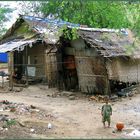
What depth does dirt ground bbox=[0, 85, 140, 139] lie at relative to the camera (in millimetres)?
10547

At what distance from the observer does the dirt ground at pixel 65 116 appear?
10547mm

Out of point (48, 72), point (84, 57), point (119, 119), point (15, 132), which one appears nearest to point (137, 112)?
point (119, 119)

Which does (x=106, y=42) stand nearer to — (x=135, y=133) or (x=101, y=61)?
(x=101, y=61)

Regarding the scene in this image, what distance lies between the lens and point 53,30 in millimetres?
21812

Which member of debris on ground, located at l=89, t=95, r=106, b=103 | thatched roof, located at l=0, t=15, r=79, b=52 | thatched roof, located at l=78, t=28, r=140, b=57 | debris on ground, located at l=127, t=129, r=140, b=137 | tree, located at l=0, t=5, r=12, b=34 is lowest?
debris on ground, located at l=127, t=129, r=140, b=137

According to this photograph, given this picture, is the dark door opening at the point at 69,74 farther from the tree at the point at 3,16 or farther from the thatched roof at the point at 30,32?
the tree at the point at 3,16

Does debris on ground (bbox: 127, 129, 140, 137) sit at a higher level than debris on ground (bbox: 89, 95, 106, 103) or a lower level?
lower

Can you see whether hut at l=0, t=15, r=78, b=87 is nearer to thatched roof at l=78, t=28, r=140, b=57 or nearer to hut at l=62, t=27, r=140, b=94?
hut at l=62, t=27, r=140, b=94

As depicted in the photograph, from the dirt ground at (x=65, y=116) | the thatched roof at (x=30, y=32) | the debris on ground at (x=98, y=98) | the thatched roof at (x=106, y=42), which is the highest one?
the thatched roof at (x=30, y=32)

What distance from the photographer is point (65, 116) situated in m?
13.4

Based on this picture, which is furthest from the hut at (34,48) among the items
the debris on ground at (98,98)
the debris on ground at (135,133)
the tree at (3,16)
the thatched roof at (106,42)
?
the tree at (3,16)

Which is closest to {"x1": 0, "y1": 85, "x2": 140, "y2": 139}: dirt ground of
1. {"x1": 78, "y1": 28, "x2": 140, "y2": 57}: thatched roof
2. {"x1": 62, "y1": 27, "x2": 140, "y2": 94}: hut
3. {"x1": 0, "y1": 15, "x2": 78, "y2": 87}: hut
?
{"x1": 62, "y1": 27, "x2": 140, "y2": 94}: hut

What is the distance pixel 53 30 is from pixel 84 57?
169 inches

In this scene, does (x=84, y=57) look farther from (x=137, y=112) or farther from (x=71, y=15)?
(x=71, y=15)
